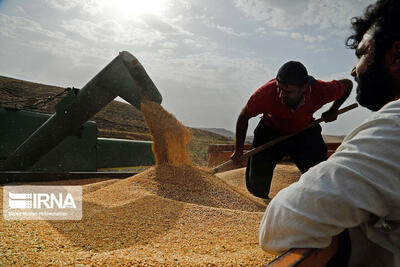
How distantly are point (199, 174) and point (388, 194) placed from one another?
276cm

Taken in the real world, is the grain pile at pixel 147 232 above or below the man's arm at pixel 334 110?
below

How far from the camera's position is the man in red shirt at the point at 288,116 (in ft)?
9.61

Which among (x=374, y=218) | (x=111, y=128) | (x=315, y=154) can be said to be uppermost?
(x=374, y=218)

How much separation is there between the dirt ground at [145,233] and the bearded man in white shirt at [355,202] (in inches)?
19.8

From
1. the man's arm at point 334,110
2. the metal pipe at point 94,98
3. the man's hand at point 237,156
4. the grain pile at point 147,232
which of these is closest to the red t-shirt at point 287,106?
the man's arm at point 334,110

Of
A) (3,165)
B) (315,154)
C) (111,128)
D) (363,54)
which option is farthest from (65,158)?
(111,128)

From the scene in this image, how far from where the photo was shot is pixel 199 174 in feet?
10.9

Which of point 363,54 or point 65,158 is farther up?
point 363,54

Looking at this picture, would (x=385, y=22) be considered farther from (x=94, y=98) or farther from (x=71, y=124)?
(x=71, y=124)

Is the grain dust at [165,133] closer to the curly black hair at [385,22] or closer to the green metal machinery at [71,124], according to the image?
the green metal machinery at [71,124]

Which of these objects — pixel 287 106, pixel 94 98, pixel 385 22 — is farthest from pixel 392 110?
pixel 94 98

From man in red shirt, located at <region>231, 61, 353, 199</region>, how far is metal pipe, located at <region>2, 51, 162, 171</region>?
1.29 metres

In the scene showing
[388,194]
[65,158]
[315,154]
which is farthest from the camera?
[65,158]

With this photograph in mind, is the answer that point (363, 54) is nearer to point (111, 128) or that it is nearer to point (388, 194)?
point (388, 194)
